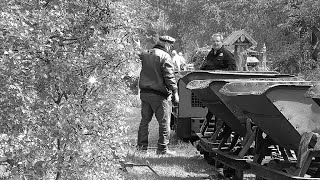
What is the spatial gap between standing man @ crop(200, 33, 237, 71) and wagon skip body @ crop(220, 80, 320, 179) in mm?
3469

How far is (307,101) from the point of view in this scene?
20.1 feet

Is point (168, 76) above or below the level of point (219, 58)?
below

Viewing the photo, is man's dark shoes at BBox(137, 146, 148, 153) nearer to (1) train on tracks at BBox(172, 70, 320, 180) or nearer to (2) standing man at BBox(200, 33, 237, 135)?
(1) train on tracks at BBox(172, 70, 320, 180)

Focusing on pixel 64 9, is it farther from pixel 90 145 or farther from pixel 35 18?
pixel 90 145

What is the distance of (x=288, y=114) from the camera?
6.02 metres

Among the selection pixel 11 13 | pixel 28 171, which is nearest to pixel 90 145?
pixel 28 171

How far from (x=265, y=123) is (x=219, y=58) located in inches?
145

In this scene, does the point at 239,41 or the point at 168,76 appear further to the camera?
the point at 239,41

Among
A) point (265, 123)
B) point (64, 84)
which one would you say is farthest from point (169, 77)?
point (64, 84)

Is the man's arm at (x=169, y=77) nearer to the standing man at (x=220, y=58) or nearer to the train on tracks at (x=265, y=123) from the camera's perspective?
the train on tracks at (x=265, y=123)

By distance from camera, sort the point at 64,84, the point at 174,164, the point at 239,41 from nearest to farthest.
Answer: the point at 64,84 → the point at 174,164 → the point at 239,41

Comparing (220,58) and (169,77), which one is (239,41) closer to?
(220,58)

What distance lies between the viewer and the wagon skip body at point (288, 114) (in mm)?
5988

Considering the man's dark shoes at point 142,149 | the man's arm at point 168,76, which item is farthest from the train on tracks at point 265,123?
the man's dark shoes at point 142,149
